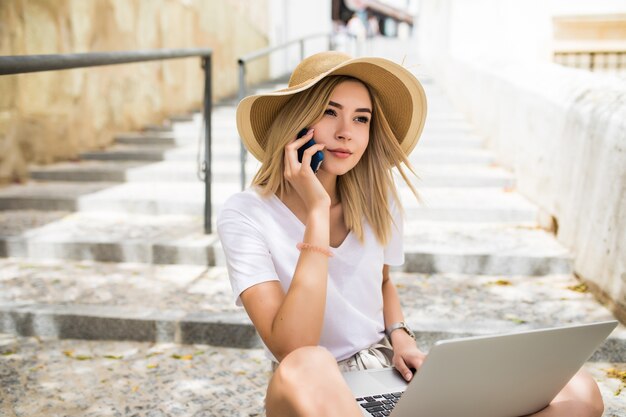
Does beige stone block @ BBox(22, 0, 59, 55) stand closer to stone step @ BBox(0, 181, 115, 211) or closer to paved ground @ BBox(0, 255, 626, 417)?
stone step @ BBox(0, 181, 115, 211)

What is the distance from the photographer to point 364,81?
2.12 metres

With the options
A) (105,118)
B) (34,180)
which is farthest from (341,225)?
(105,118)

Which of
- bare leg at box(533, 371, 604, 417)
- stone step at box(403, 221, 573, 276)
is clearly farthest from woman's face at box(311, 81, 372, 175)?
stone step at box(403, 221, 573, 276)

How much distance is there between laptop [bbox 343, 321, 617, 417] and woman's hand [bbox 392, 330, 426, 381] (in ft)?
0.55

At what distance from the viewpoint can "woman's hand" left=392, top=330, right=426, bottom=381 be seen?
196 cm

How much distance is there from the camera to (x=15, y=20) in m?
6.00

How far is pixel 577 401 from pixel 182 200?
4.05 m

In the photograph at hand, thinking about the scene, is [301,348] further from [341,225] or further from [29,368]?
[29,368]

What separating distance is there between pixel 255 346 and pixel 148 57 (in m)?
1.97

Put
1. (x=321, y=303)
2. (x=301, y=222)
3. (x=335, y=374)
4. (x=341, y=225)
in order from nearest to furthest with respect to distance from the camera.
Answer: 1. (x=335, y=374)
2. (x=321, y=303)
3. (x=301, y=222)
4. (x=341, y=225)

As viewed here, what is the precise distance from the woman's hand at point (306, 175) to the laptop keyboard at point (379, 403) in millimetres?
551

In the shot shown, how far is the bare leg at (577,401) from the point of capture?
1.80 meters

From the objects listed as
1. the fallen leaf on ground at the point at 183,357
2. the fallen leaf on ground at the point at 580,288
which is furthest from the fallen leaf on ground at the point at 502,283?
the fallen leaf on ground at the point at 183,357

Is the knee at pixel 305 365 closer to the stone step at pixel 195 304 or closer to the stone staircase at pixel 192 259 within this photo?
the stone staircase at pixel 192 259
